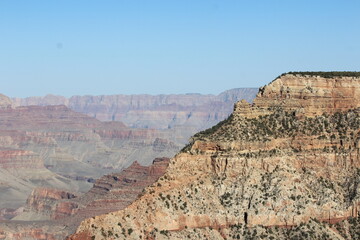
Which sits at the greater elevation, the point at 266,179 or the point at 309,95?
the point at 309,95

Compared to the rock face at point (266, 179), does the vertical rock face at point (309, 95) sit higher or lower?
higher

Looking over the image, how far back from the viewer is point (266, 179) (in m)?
88.2

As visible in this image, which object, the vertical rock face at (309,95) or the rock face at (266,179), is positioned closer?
the rock face at (266,179)

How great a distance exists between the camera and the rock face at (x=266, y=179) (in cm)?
8331

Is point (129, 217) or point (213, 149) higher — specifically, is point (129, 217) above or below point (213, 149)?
below

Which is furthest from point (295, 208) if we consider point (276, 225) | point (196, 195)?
point (196, 195)

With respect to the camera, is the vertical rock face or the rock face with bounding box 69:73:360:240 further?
the vertical rock face

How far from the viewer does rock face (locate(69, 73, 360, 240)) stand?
8331cm

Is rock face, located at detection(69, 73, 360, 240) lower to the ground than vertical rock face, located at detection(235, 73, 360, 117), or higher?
lower

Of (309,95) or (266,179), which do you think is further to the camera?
(309,95)

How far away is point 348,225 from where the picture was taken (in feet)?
291

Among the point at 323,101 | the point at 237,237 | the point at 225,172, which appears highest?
the point at 323,101

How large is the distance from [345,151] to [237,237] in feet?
55.8

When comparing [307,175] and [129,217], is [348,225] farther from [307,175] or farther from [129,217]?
[129,217]
